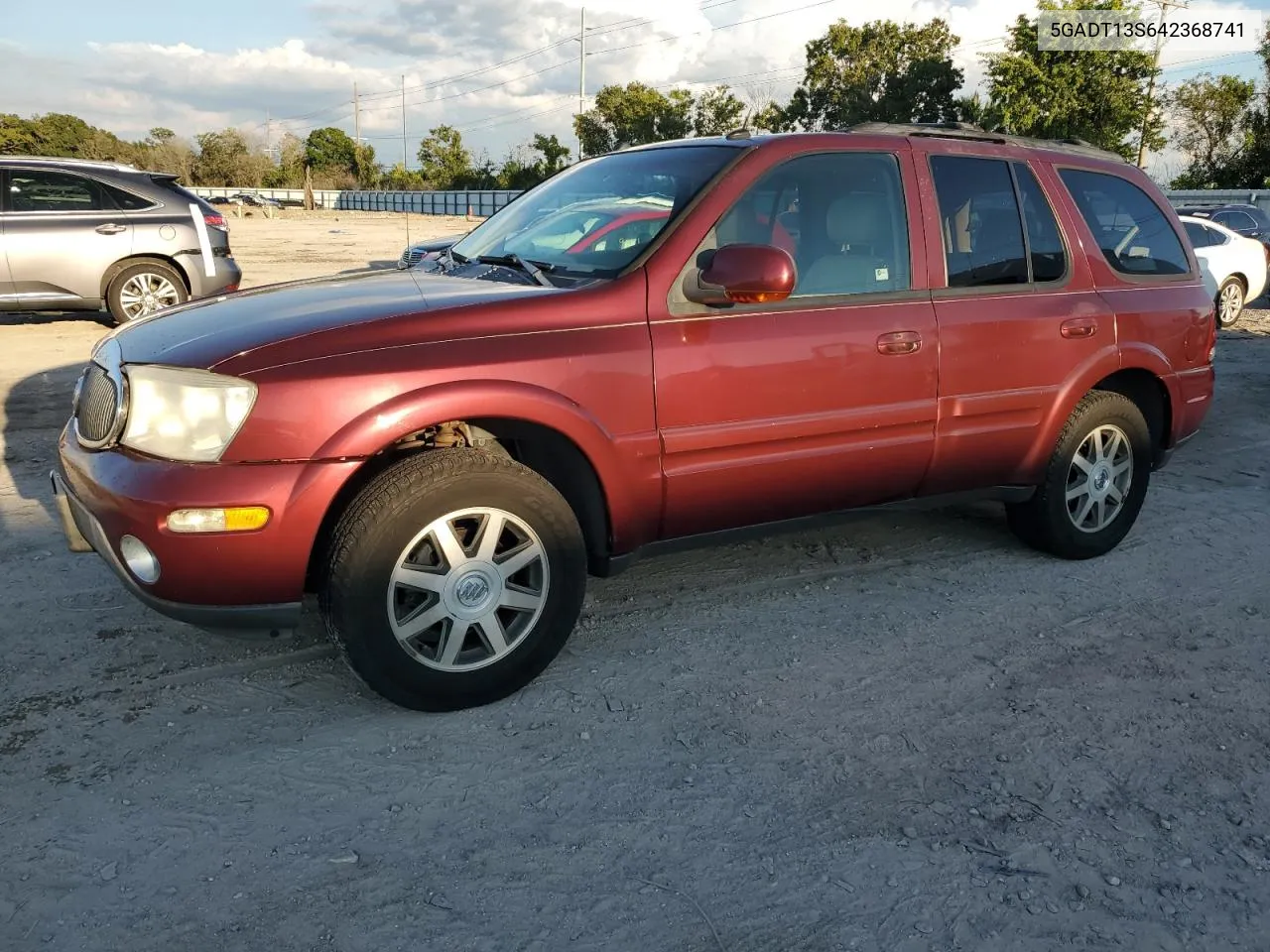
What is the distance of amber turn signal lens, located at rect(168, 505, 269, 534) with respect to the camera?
2.75 metres

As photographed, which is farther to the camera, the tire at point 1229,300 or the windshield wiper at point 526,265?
the tire at point 1229,300

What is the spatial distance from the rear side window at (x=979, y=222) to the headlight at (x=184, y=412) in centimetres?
266

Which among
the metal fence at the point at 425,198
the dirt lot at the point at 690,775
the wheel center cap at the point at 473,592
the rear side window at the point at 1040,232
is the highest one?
the metal fence at the point at 425,198

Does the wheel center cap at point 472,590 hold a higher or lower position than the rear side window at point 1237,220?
lower

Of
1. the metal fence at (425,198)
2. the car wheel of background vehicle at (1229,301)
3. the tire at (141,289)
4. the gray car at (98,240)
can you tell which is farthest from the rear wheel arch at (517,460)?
the metal fence at (425,198)

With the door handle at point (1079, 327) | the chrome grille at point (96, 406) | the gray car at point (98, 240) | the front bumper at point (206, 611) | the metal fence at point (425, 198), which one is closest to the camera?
the front bumper at point (206, 611)

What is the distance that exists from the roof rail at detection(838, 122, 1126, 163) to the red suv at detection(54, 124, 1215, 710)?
0.08ft

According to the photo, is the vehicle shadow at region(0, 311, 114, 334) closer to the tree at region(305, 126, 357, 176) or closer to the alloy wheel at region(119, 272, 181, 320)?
the alloy wheel at region(119, 272, 181, 320)

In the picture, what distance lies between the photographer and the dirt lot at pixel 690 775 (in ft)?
7.63

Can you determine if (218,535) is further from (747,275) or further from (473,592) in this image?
(747,275)

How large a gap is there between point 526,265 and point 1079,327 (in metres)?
2.34

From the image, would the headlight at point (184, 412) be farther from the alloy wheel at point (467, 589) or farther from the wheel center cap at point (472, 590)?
the wheel center cap at point (472, 590)

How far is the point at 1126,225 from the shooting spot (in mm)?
4629

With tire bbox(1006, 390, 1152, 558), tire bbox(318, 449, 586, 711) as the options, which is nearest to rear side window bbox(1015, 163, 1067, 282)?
tire bbox(1006, 390, 1152, 558)
